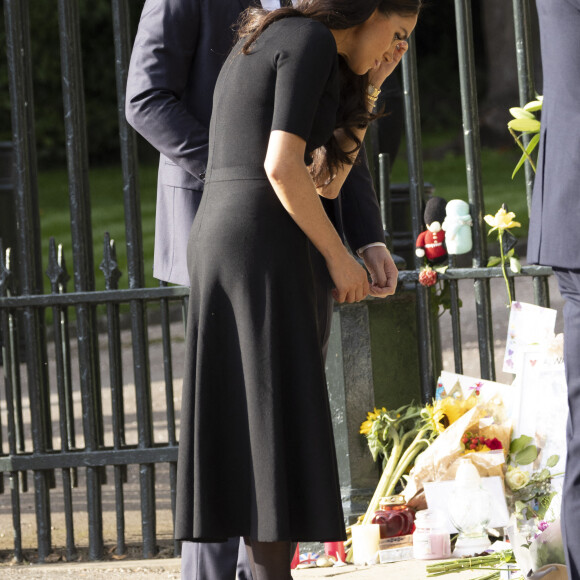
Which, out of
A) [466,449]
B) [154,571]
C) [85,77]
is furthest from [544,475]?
[85,77]

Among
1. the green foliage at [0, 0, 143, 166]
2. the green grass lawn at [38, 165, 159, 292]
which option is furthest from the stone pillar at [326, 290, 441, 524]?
the green foliage at [0, 0, 143, 166]

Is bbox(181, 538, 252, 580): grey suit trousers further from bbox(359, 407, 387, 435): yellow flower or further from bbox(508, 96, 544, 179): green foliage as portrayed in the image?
bbox(508, 96, 544, 179): green foliage

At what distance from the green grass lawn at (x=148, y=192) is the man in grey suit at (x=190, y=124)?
9684 millimetres

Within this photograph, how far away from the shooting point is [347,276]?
245 centimetres

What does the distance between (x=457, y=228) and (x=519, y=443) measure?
2.45 ft

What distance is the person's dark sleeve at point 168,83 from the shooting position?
9.18ft

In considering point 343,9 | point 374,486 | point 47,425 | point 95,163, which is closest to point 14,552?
point 47,425

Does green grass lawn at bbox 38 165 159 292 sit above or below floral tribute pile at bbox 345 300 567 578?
above

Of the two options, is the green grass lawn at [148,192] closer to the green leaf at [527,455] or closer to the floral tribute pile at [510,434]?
the floral tribute pile at [510,434]

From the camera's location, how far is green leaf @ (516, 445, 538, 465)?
11.5 feet

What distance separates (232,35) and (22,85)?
1.22 m

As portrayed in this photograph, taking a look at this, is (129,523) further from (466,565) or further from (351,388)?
(466,565)

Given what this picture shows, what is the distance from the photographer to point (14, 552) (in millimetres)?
4020

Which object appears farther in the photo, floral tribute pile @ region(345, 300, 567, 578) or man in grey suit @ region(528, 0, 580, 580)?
floral tribute pile @ region(345, 300, 567, 578)
